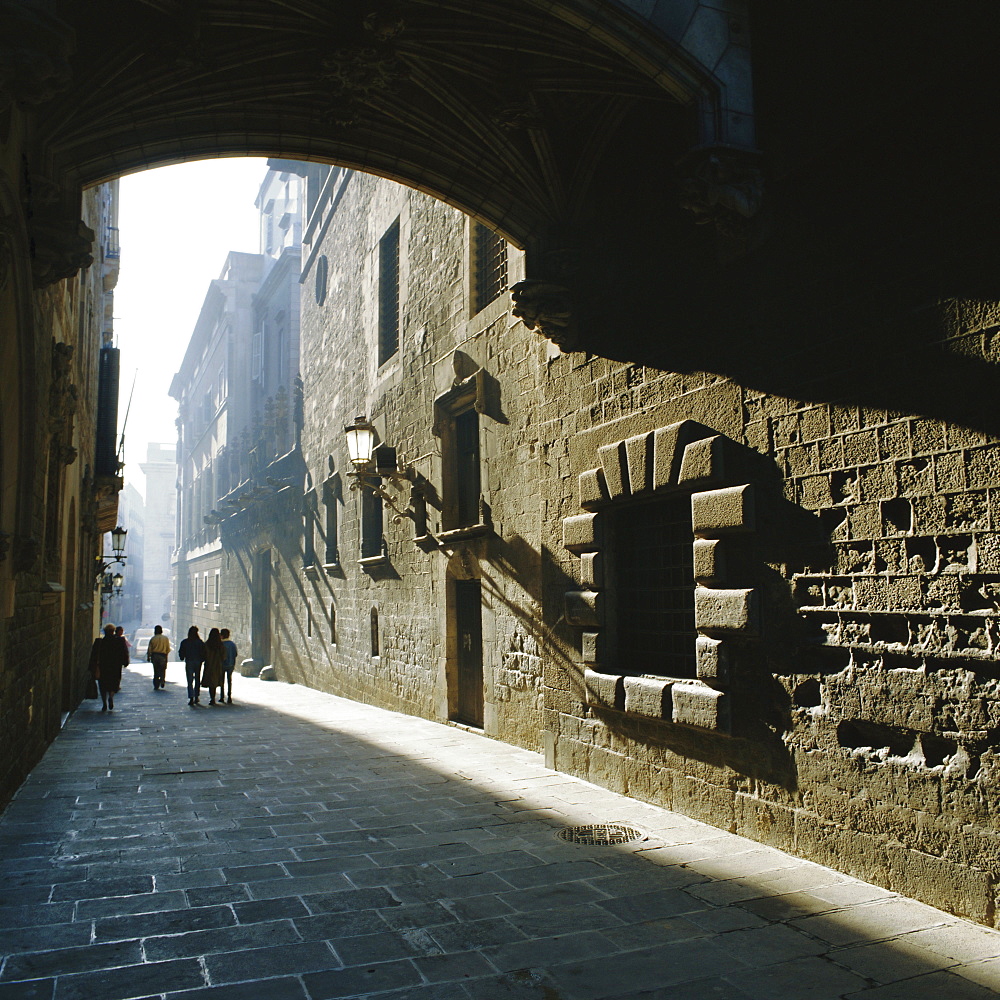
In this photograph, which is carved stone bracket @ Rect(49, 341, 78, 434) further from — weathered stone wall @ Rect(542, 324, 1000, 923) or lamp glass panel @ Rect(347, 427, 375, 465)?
weathered stone wall @ Rect(542, 324, 1000, 923)

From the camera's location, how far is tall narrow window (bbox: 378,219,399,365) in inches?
555

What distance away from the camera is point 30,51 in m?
3.74

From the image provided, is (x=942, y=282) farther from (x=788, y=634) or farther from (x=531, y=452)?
(x=531, y=452)

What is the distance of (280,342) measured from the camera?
84.8 feet

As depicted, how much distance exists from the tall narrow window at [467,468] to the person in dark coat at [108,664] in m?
6.44

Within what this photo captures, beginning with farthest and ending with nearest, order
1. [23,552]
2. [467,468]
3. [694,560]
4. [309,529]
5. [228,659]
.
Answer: [309,529], [228,659], [467,468], [23,552], [694,560]

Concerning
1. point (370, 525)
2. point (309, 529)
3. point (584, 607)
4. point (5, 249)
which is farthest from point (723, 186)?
point (309, 529)

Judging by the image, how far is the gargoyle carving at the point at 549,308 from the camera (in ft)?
24.0

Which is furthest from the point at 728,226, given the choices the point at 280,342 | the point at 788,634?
the point at 280,342

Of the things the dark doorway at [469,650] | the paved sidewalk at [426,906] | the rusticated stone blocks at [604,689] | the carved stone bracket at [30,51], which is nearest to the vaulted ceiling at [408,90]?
the carved stone bracket at [30,51]

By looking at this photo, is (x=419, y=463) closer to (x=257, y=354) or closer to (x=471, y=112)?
(x=471, y=112)

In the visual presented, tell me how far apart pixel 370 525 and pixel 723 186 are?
413 inches

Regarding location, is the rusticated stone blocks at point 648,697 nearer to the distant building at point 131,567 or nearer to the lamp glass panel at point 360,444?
the lamp glass panel at point 360,444

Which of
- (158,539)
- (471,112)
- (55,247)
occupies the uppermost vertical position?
(158,539)
